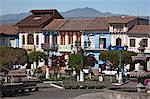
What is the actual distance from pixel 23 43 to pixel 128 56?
50.8 feet

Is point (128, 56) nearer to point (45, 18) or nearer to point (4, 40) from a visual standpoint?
point (45, 18)

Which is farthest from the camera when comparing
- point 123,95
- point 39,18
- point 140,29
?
point 39,18

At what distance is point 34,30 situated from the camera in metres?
50.7

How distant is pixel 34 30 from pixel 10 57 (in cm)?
1306

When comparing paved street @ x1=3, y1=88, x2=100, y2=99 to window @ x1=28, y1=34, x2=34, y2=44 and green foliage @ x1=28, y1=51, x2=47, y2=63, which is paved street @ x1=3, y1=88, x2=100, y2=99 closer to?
green foliage @ x1=28, y1=51, x2=47, y2=63

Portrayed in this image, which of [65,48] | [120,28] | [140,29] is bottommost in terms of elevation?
[65,48]

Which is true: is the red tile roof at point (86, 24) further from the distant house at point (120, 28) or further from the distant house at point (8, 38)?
the distant house at point (8, 38)

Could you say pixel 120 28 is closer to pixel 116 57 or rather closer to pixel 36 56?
pixel 116 57

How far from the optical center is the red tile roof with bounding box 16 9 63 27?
5107cm

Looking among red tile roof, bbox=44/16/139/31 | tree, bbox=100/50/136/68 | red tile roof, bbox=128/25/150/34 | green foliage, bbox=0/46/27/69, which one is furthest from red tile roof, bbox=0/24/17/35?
tree, bbox=100/50/136/68

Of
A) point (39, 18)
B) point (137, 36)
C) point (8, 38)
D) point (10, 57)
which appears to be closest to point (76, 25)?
point (39, 18)

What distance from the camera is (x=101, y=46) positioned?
46.6 meters

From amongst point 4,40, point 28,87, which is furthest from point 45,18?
point 28,87

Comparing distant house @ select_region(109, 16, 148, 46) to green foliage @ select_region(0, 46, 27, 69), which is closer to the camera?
→ green foliage @ select_region(0, 46, 27, 69)
